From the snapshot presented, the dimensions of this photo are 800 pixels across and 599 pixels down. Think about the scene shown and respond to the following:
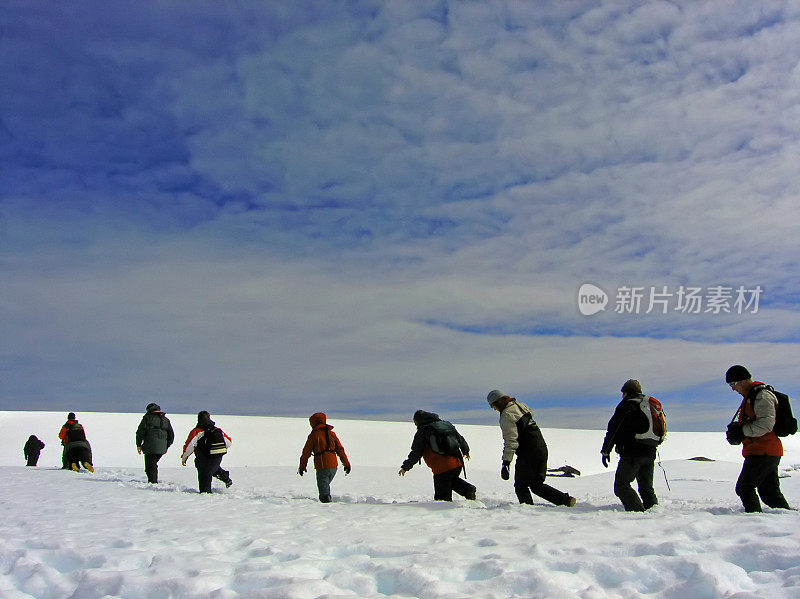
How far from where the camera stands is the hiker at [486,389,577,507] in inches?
352

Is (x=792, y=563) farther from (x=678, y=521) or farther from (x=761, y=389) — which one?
(x=761, y=389)

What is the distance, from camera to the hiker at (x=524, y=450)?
8.95 meters

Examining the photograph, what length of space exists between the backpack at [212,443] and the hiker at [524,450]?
5.94 m

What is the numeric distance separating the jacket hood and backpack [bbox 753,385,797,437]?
4725mm

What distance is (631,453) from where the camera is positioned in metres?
8.30

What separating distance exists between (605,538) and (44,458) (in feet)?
93.4

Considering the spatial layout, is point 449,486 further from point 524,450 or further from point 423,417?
point 524,450

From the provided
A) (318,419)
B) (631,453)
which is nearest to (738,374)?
(631,453)

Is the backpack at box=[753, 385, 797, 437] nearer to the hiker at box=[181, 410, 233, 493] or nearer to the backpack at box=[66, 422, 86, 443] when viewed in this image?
the hiker at box=[181, 410, 233, 493]

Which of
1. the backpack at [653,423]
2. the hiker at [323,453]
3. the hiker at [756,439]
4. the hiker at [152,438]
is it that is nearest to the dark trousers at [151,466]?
the hiker at [152,438]

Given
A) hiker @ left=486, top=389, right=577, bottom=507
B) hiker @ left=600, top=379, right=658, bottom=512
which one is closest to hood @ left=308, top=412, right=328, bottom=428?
hiker @ left=486, top=389, right=577, bottom=507

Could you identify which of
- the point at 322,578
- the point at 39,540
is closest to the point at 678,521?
the point at 322,578

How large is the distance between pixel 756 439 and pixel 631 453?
4.85 feet

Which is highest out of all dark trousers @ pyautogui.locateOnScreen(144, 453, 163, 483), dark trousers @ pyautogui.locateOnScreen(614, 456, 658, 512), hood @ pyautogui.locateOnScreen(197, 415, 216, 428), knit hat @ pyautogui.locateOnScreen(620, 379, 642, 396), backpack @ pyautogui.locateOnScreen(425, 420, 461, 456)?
knit hat @ pyautogui.locateOnScreen(620, 379, 642, 396)
